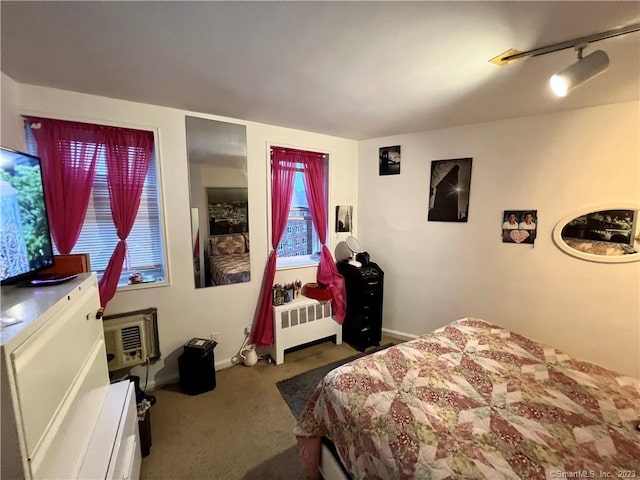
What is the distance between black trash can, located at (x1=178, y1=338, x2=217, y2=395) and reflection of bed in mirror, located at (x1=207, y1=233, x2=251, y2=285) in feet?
1.90

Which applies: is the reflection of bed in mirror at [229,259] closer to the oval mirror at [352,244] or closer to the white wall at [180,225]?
the white wall at [180,225]

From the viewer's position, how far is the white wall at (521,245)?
2.10 metres

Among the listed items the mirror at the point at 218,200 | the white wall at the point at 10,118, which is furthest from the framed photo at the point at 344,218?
the white wall at the point at 10,118

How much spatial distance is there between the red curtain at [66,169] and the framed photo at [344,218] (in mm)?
2359

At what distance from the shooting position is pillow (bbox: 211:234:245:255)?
2498mm

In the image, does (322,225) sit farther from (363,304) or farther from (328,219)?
(363,304)

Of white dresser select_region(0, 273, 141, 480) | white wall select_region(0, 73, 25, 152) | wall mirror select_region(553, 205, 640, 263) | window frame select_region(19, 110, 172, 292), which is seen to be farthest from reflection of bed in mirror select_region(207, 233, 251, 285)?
wall mirror select_region(553, 205, 640, 263)

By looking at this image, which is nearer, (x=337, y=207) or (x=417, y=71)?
(x=417, y=71)

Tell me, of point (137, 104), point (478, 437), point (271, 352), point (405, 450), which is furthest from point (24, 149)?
point (478, 437)

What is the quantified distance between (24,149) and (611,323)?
182 inches

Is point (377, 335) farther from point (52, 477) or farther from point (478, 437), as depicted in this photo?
point (52, 477)

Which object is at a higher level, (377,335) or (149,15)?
(149,15)

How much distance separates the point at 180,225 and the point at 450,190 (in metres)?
2.69

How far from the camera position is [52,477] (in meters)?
0.79
